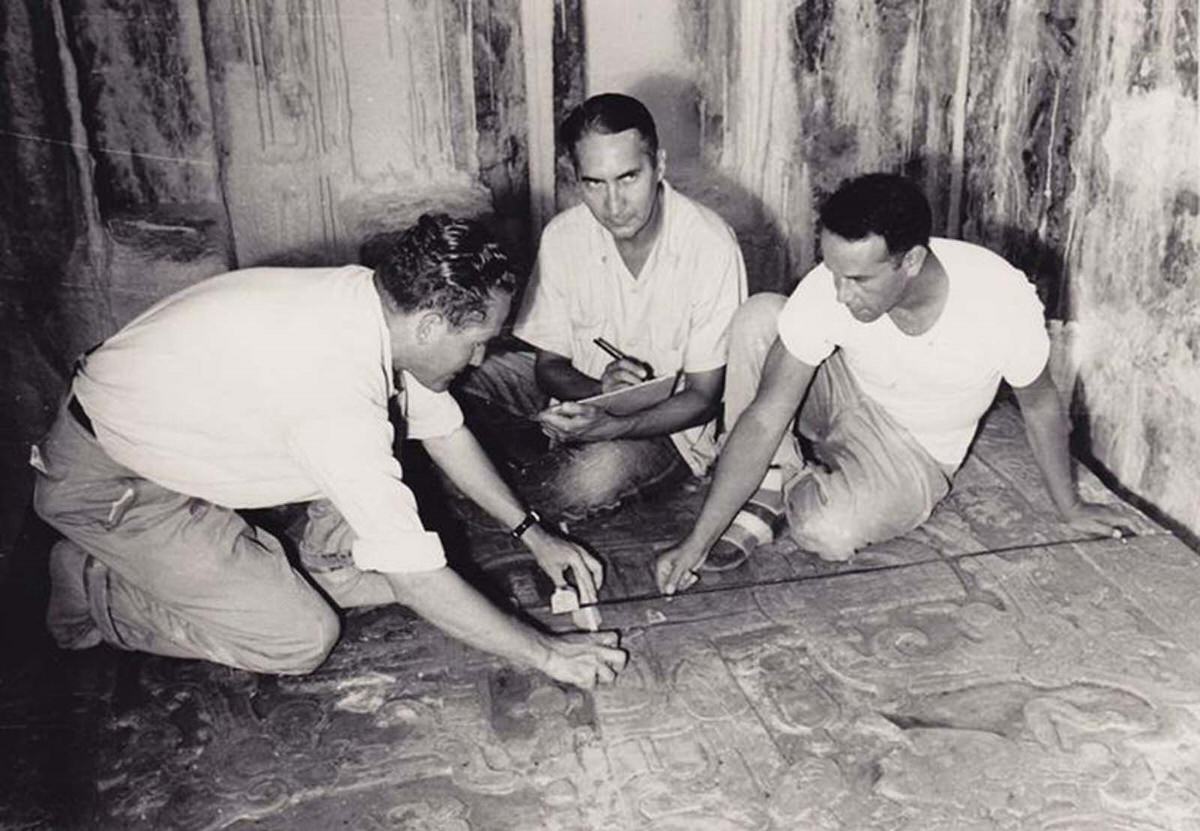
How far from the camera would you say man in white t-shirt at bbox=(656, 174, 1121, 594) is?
296cm

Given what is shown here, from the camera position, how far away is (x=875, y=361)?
3336mm

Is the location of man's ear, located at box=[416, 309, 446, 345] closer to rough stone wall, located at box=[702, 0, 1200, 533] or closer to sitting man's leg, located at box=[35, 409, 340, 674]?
sitting man's leg, located at box=[35, 409, 340, 674]

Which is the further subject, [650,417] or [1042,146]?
[1042,146]

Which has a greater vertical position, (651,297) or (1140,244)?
(1140,244)

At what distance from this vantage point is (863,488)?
345 centimetres

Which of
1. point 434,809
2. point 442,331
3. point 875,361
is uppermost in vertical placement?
point 442,331

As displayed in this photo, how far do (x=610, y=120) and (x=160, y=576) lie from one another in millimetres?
1821

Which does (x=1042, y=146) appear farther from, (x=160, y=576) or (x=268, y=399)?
(x=160, y=576)

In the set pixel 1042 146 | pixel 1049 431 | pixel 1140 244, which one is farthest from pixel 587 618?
pixel 1042 146

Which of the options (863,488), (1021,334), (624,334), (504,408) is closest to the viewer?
(1021,334)

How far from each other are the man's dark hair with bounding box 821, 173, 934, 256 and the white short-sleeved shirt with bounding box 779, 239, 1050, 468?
317 millimetres

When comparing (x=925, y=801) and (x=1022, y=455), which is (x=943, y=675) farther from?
(x=1022, y=455)

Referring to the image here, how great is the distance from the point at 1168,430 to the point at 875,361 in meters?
1.07

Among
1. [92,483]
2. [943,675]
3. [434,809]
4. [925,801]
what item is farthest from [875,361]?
[92,483]
